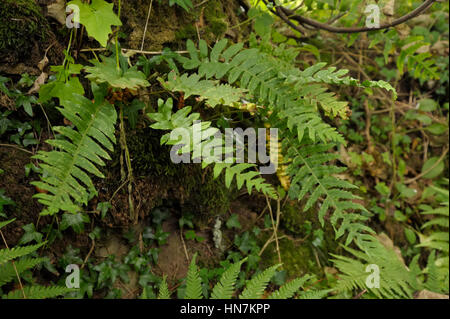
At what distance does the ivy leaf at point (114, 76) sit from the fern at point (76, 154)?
9 cm

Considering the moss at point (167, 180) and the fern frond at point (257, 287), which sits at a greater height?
the moss at point (167, 180)

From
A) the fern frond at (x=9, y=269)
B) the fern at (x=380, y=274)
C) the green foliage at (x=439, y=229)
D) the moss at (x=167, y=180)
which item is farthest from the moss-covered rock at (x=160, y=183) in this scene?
the green foliage at (x=439, y=229)

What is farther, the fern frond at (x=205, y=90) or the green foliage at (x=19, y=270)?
the fern frond at (x=205, y=90)

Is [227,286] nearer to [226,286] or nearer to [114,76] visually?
[226,286]

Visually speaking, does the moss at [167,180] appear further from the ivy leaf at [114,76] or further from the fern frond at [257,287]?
the fern frond at [257,287]

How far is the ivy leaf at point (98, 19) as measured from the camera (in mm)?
1574

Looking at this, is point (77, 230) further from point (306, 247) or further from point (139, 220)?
point (306, 247)

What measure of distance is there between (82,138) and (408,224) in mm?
3168

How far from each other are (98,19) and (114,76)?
0.96 ft

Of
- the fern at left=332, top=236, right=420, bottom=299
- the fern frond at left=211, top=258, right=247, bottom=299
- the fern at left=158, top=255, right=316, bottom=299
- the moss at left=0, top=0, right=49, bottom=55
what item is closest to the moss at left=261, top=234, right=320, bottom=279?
the fern at left=332, top=236, right=420, bottom=299

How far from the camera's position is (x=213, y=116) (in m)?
2.05
